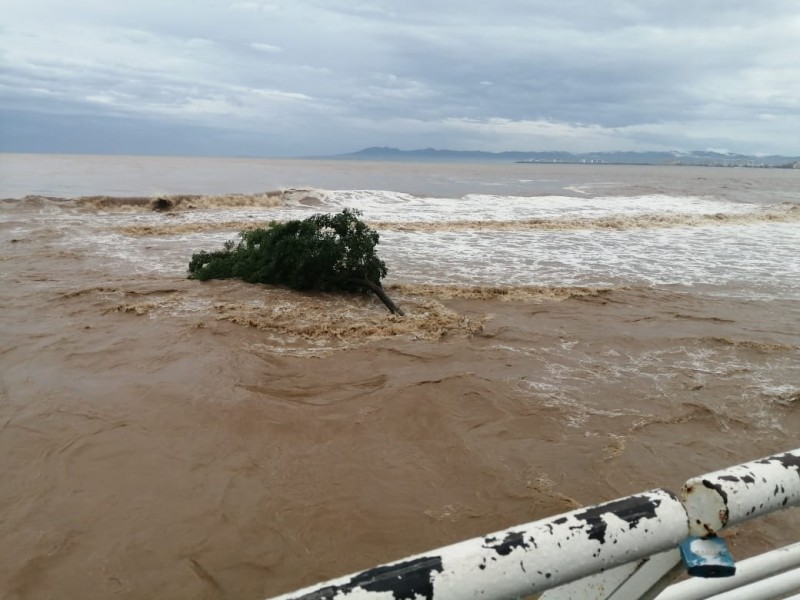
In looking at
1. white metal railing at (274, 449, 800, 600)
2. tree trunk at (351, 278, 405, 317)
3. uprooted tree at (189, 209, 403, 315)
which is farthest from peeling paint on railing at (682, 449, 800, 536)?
uprooted tree at (189, 209, 403, 315)

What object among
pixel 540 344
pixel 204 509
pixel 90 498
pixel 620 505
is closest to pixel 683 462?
pixel 540 344

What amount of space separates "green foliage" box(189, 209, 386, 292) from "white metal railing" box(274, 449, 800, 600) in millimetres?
8435

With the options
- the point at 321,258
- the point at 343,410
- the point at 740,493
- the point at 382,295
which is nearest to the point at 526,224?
the point at 382,295

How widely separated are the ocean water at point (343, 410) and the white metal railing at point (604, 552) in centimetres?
276

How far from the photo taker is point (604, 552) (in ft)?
3.19

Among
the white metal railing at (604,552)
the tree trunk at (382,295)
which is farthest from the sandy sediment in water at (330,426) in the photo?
the white metal railing at (604,552)

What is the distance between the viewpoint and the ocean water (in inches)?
143

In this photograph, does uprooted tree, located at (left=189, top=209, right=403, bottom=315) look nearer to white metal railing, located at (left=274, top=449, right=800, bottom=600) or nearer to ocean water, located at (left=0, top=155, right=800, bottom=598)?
ocean water, located at (left=0, top=155, right=800, bottom=598)

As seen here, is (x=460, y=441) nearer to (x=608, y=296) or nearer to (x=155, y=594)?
(x=155, y=594)

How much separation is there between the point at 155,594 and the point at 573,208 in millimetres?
25885

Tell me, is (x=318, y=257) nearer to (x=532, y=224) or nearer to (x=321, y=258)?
(x=321, y=258)

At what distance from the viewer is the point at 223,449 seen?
183 inches

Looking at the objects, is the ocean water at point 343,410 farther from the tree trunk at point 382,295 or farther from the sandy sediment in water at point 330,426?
the tree trunk at point 382,295

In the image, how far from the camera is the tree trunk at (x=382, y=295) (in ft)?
28.6
